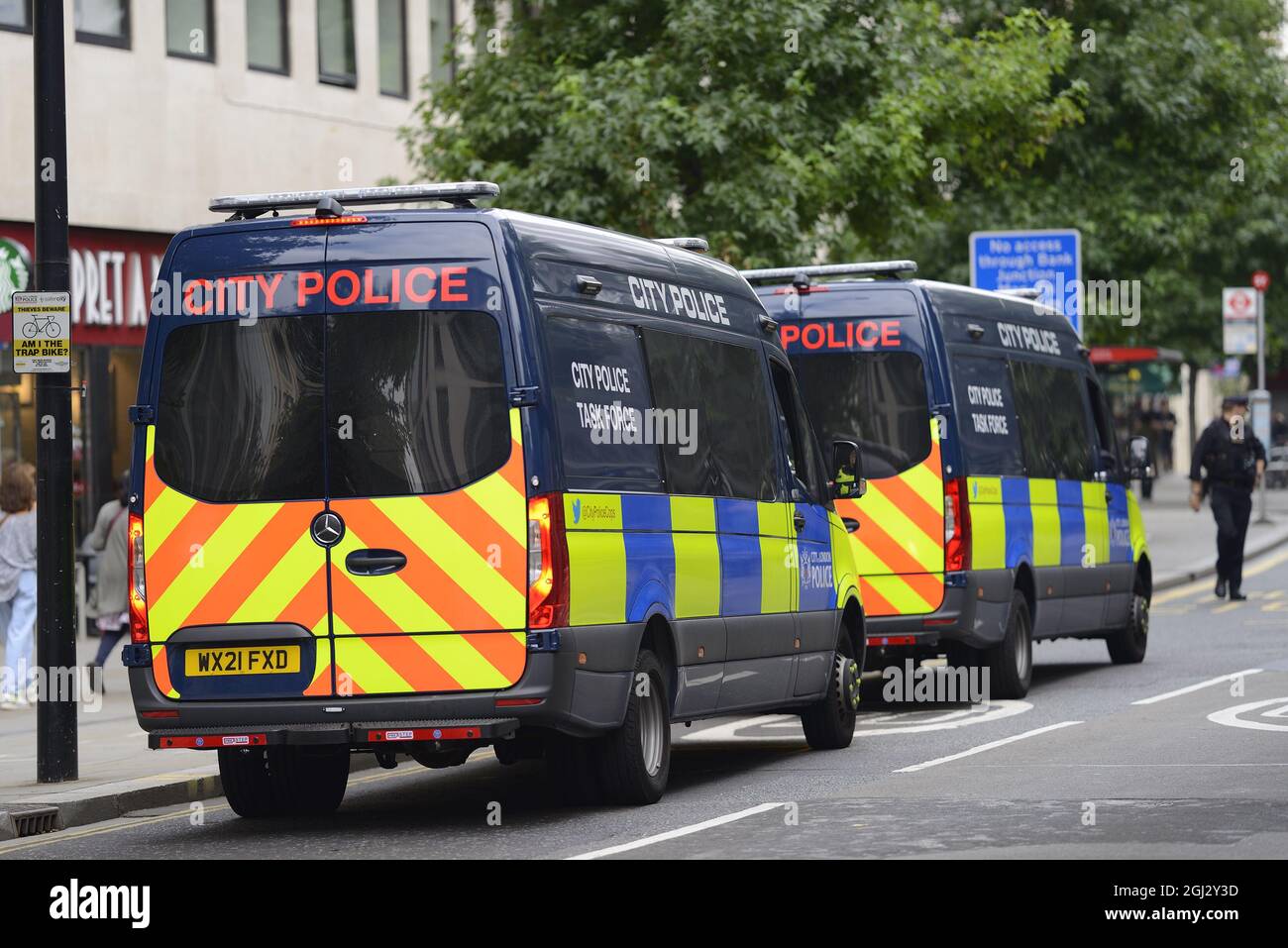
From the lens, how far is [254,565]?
34.3ft

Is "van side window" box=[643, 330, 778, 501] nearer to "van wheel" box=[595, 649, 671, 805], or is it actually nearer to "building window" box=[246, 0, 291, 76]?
"van wheel" box=[595, 649, 671, 805]

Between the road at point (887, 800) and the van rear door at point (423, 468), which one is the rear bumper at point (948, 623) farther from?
the van rear door at point (423, 468)

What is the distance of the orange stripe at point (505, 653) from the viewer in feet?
33.5

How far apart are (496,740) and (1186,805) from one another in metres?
2.95

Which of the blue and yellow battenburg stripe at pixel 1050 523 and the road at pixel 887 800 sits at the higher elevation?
the blue and yellow battenburg stripe at pixel 1050 523

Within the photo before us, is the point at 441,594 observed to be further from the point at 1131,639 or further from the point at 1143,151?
the point at 1143,151

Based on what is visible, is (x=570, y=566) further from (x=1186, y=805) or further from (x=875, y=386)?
(x=875, y=386)

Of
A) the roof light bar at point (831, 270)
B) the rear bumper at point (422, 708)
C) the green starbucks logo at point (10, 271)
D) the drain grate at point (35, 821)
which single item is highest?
the green starbucks logo at point (10, 271)

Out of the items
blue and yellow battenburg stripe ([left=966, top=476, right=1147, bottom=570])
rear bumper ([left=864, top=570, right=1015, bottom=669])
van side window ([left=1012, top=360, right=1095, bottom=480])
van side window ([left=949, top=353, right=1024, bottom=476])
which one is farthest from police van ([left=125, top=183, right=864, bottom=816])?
van side window ([left=1012, top=360, right=1095, bottom=480])

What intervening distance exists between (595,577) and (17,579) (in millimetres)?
8240

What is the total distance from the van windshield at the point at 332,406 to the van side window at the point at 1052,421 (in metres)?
7.44

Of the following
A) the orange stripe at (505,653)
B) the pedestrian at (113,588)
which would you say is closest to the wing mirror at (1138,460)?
the pedestrian at (113,588)

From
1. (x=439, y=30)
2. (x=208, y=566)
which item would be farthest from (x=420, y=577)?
(x=439, y=30)

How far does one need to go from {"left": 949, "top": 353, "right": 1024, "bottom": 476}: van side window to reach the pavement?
1.57 m
